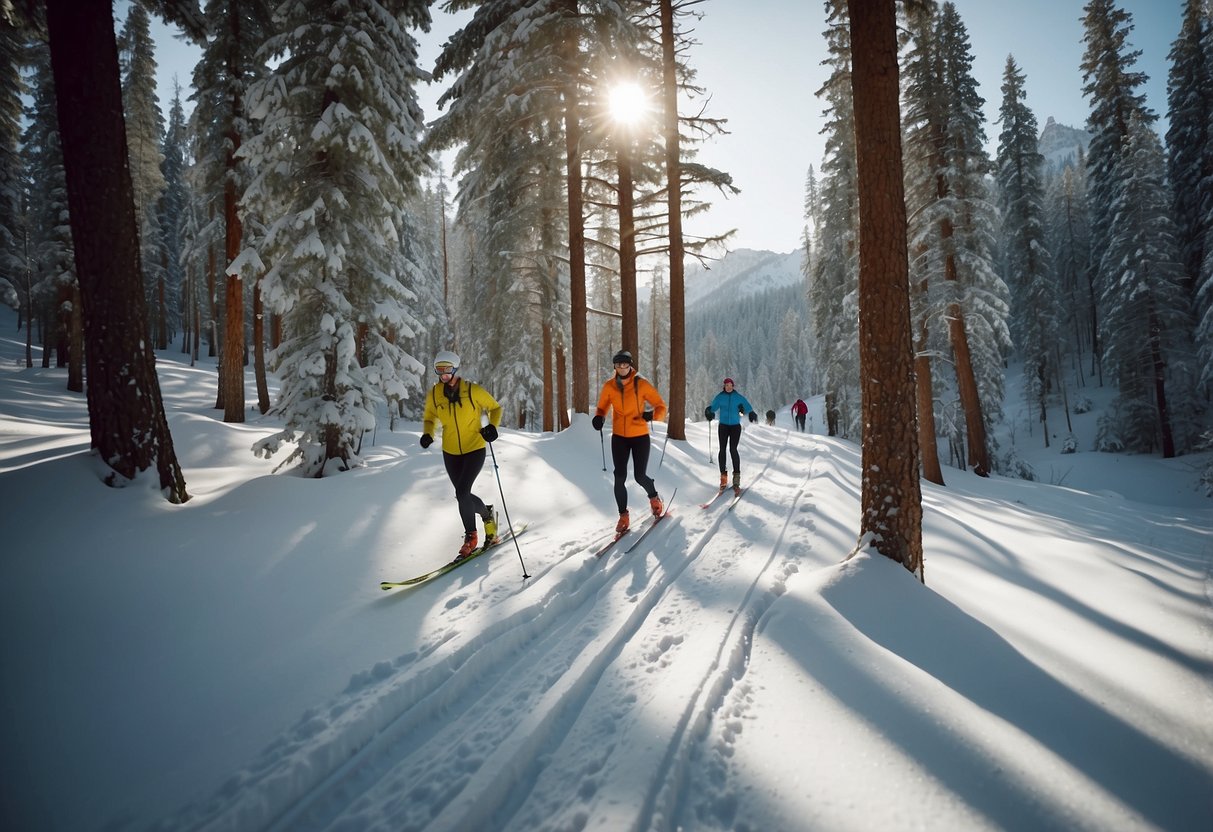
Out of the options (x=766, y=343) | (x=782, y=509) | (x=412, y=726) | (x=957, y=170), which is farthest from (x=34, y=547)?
(x=766, y=343)

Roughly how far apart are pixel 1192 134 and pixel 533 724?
→ 42.9m

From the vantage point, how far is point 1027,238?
31.8 m

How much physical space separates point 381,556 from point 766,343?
120 meters

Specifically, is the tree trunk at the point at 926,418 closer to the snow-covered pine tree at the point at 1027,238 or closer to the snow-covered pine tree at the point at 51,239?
the snow-covered pine tree at the point at 1027,238

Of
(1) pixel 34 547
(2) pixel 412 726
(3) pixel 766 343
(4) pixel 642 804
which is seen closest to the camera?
(4) pixel 642 804

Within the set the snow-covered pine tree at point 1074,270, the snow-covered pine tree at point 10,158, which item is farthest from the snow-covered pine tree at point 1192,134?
the snow-covered pine tree at point 10,158

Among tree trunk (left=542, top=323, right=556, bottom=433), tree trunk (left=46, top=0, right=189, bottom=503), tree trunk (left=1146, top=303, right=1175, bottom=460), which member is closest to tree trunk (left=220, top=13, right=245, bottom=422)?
tree trunk (left=46, top=0, right=189, bottom=503)

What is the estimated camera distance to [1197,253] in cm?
2566

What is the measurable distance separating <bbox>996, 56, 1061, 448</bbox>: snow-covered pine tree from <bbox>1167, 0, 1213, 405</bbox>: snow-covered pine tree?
18.9 ft

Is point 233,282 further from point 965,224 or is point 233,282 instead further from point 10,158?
point 965,224

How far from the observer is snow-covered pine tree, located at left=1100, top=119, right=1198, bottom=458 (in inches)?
952

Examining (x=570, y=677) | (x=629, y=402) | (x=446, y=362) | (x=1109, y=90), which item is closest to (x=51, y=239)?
(x=446, y=362)

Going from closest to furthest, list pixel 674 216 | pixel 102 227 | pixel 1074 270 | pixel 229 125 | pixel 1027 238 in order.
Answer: pixel 102 227 → pixel 674 216 → pixel 229 125 → pixel 1027 238 → pixel 1074 270

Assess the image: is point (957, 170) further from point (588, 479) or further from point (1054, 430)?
point (1054, 430)
